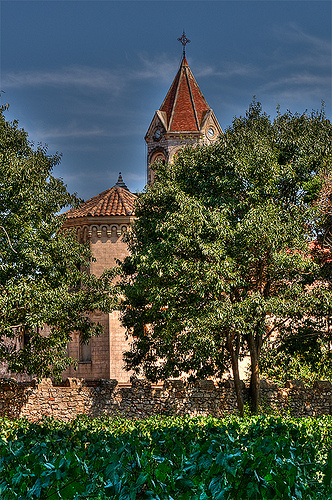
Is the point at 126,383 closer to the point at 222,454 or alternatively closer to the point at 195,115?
the point at 195,115

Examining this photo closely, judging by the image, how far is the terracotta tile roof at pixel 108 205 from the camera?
31703 millimetres

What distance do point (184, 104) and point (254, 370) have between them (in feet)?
90.1

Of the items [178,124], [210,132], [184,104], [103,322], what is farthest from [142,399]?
[184,104]

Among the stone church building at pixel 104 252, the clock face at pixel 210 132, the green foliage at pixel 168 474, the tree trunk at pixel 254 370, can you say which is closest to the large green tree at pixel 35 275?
the tree trunk at pixel 254 370

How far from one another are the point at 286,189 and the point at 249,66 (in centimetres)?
477

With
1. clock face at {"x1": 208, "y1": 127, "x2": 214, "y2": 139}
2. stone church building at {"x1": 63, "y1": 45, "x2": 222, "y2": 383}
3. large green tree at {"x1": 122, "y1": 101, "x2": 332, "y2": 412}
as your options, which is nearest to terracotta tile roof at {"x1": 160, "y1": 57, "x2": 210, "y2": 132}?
clock face at {"x1": 208, "y1": 127, "x2": 214, "y2": 139}

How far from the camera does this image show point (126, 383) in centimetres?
2959

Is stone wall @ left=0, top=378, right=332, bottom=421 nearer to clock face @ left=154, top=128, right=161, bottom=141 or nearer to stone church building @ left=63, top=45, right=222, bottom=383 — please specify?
stone church building @ left=63, top=45, right=222, bottom=383

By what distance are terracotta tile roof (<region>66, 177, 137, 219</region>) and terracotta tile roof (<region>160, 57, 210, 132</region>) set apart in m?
9.01

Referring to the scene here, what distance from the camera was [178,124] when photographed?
1609 inches

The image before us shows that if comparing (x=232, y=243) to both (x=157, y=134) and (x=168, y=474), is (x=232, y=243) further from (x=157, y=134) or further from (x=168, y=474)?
(x=157, y=134)

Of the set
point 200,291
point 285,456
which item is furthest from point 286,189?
point 285,456

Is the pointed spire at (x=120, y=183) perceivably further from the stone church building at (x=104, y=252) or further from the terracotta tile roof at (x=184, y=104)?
the terracotta tile roof at (x=184, y=104)

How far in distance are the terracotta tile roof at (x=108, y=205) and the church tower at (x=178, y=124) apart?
20.9ft
